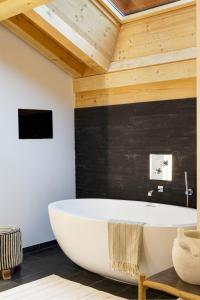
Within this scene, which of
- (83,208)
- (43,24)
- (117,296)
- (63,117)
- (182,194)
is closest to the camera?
(117,296)

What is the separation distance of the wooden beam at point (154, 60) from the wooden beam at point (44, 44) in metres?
0.59

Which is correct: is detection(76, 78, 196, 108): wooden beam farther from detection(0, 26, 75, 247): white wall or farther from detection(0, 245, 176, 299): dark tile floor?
detection(0, 245, 176, 299): dark tile floor

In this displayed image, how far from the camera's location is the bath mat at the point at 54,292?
3.29 meters

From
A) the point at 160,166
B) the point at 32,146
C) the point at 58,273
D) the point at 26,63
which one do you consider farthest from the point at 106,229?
the point at 26,63

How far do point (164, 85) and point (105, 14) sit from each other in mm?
1100

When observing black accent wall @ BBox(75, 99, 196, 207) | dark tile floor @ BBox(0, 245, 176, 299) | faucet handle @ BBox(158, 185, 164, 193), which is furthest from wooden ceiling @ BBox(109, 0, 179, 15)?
dark tile floor @ BBox(0, 245, 176, 299)

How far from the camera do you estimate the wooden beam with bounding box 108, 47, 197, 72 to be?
399 centimetres

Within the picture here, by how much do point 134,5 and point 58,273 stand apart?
124 inches

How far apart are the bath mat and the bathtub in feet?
0.79

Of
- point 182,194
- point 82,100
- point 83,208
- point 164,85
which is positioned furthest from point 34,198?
point 164,85

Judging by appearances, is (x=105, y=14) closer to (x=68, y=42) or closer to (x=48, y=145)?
(x=68, y=42)

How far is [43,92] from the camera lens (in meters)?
4.87

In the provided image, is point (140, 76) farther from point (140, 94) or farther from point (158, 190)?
point (158, 190)

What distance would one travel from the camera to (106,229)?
3404mm
